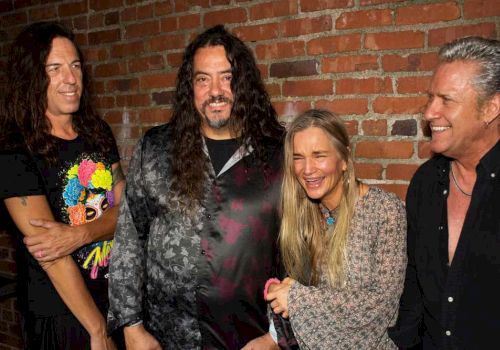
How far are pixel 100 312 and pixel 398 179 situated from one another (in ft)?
5.29

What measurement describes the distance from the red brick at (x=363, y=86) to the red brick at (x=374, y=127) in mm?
Result: 146

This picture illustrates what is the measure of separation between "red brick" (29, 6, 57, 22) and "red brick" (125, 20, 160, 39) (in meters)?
0.70

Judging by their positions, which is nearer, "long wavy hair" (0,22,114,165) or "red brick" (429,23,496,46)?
"red brick" (429,23,496,46)

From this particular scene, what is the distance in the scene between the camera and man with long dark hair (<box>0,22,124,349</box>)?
6.37 ft

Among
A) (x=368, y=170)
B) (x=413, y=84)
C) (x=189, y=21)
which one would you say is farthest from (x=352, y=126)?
(x=189, y=21)

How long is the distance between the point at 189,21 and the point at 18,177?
1317mm

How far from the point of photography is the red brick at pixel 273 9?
225 centimetres

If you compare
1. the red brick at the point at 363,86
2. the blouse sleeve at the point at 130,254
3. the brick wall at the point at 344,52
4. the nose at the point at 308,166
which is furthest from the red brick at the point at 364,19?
the blouse sleeve at the point at 130,254

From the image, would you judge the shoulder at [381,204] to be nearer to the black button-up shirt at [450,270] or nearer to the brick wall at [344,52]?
the black button-up shirt at [450,270]

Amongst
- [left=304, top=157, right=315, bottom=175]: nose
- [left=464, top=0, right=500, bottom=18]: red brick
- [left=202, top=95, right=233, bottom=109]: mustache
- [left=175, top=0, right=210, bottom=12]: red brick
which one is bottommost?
[left=304, top=157, right=315, bottom=175]: nose

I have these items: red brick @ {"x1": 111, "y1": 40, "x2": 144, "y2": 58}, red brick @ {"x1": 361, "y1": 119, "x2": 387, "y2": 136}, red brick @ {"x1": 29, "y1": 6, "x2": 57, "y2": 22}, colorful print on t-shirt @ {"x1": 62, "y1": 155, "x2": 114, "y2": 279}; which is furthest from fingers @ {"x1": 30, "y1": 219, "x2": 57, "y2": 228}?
red brick @ {"x1": 29, "y1": 6, "x2": 57, "y2": 22}

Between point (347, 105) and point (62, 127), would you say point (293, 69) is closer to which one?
point (347, 105)

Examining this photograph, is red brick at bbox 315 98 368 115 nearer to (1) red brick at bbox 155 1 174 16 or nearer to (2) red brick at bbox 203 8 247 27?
(2) red brick at bbox 203 8 247 27

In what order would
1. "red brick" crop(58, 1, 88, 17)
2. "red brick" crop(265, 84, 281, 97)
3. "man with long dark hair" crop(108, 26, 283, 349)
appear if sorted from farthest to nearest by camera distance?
"red brick" crop(58, 1, 88, 17) → "red brick" crop(265, 84, 281, 97) → "man with long dark hair" crop(108, 26, 283, 349)
